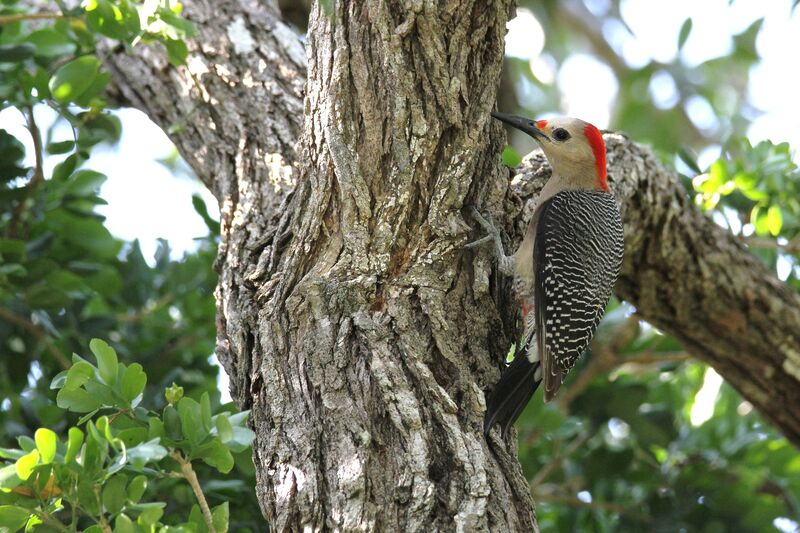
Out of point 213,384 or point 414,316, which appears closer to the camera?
point 414,316

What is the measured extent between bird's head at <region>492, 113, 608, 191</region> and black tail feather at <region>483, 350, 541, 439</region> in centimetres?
129

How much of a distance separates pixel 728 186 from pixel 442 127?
2131 millimetres

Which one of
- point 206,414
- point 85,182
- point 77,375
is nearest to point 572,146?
point 85,182

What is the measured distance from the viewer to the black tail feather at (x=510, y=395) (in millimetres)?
2854

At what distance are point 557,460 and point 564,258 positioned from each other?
1297mm

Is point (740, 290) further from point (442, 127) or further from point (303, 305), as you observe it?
point (303, 305)

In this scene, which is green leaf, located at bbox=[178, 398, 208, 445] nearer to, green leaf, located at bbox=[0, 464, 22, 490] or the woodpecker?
green leaf, located at bbox=[0, 464, 22, 490]

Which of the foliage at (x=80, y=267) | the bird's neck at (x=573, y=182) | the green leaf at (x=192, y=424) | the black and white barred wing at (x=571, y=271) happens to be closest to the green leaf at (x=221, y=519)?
the green leaf at (x=192, y=424)

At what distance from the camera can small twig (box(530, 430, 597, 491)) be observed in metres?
4.71

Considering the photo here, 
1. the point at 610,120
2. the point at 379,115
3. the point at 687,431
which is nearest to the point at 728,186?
the point at 687,431

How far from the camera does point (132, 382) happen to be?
2473 mm

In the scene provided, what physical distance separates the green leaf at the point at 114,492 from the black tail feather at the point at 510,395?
105 cm

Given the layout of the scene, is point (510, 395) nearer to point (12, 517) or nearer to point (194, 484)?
point (194, 484)

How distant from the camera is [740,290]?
15.1ft
